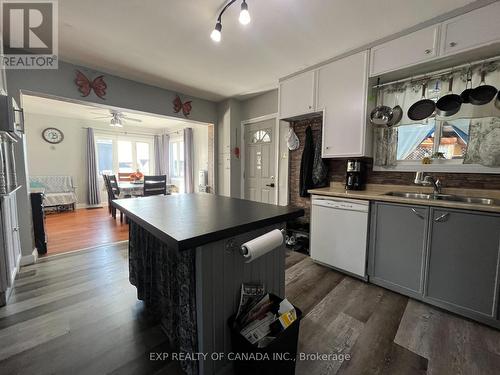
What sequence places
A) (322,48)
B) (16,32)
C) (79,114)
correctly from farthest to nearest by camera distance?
(79,114) < (322,48) < (16,32)

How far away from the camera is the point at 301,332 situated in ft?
5.19

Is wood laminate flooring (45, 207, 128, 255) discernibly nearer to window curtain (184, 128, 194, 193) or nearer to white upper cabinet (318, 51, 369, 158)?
window curtain (184, 128, 194, 193)

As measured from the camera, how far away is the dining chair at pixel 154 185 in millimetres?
4352

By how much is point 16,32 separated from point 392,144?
4.05 metres

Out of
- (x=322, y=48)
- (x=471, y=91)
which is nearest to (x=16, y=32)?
(x=322, y=48)

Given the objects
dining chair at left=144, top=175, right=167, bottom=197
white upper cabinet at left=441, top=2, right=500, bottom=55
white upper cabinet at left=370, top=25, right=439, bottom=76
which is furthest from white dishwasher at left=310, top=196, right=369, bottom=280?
dining chair at left=144, top=175, right=167, bottom=197

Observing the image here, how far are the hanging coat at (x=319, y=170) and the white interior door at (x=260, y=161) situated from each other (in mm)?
857

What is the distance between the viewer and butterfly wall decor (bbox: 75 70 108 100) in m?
2.86

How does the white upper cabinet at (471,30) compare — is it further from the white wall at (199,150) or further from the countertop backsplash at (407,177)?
the white wall at (199,150)

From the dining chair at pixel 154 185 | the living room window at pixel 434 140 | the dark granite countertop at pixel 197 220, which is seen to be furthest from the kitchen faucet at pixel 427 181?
the dining chair at pixel 154 185

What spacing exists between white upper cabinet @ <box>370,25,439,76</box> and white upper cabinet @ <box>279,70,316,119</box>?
2.24 ft

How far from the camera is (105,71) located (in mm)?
3045

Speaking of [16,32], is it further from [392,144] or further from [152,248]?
[392,144]

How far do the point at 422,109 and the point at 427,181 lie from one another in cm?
76
